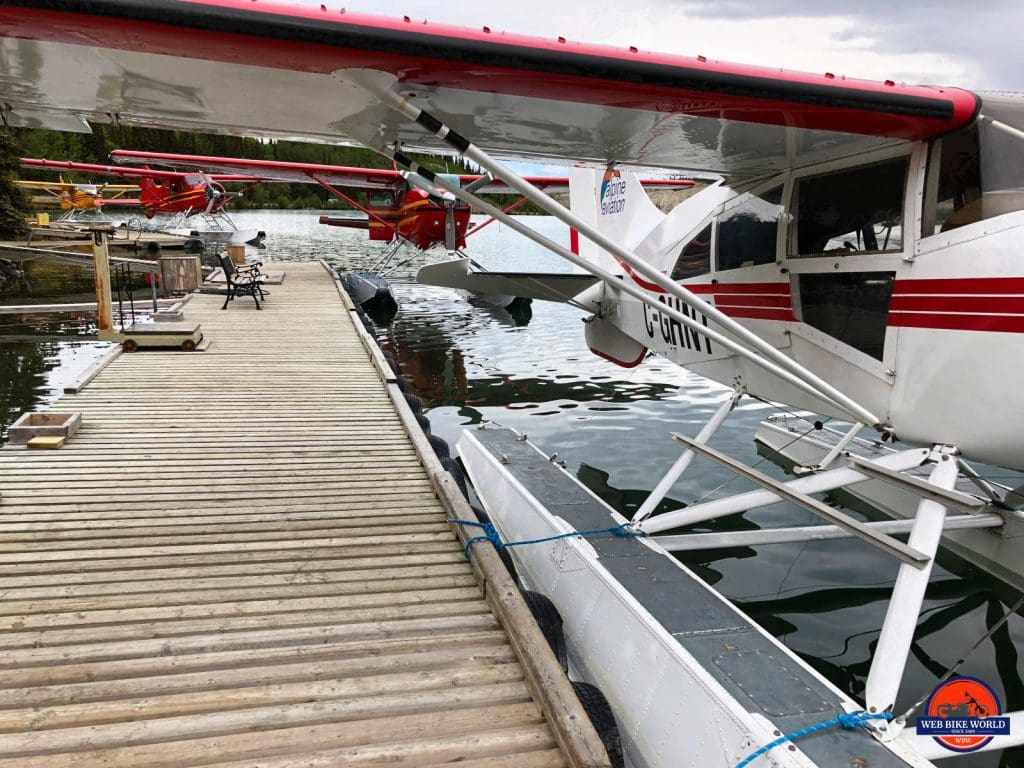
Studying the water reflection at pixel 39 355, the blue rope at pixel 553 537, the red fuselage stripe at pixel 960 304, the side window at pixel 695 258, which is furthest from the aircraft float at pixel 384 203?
the red fuselage stripe at pixel 960 304

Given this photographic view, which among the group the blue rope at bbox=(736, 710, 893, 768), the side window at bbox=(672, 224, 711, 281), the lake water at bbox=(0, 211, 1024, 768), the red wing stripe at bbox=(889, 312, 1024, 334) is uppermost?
the side window at bbox=(672, 224, 711, 281)

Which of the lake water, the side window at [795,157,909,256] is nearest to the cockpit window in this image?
the side window at [795,157,909,256]

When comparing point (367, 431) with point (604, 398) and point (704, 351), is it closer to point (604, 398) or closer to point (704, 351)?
point (704, 351)

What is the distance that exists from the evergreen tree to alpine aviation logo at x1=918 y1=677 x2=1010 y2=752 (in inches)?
1280

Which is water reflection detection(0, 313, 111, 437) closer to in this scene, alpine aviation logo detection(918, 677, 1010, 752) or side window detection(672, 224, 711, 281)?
side window detection(672, 224, 711, 281)

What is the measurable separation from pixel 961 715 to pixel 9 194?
3379 centimetres

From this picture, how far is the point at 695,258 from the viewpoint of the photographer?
4.87 m

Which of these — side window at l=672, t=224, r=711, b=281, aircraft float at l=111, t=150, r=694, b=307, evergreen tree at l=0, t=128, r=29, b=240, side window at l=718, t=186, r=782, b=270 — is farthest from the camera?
evergreen tree at l=0, t=128, r=29, b=240

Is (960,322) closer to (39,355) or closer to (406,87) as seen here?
(406,87)

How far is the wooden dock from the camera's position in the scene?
7.75ft

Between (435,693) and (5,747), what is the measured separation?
1.40m

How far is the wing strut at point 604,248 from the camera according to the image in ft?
9.43

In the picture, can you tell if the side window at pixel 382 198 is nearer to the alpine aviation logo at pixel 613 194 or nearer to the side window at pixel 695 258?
the alpine aviation logo at pixel 613 194

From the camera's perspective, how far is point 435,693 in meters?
2.62
